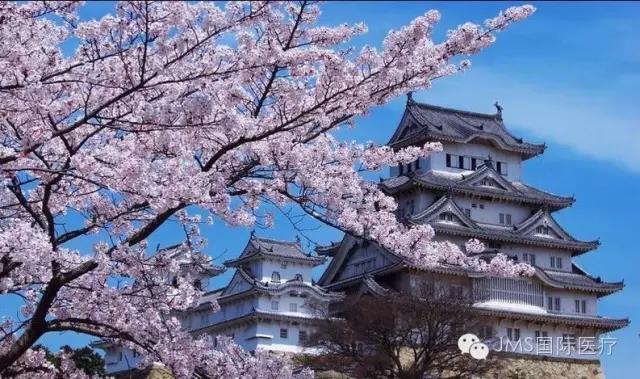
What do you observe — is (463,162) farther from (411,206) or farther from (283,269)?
(283,269)

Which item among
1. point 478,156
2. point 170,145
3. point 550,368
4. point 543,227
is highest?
point 478,156

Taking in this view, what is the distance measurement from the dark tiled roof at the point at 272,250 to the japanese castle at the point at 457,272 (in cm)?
5

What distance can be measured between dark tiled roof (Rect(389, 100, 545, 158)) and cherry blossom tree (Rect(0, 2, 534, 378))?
1246 inches

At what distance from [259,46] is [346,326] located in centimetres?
2451

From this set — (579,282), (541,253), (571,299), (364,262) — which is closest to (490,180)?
(541,253)

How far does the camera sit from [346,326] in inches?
1229

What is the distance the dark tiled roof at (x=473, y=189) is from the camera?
39344 millimetres

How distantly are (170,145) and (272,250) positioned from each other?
32.6 m

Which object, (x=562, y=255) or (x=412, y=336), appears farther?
(x=562, y=255)

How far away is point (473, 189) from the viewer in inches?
1574

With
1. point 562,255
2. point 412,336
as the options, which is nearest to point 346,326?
point 412,336

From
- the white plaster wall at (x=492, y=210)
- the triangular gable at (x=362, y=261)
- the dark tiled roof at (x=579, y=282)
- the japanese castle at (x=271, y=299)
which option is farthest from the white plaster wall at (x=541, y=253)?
the japanese castle at (x=271, y=299)

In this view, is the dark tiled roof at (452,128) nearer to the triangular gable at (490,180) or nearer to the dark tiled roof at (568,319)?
the triangular gable at (490,180)

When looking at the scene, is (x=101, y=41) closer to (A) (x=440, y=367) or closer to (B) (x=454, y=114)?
(A) (x=440, y=367)
